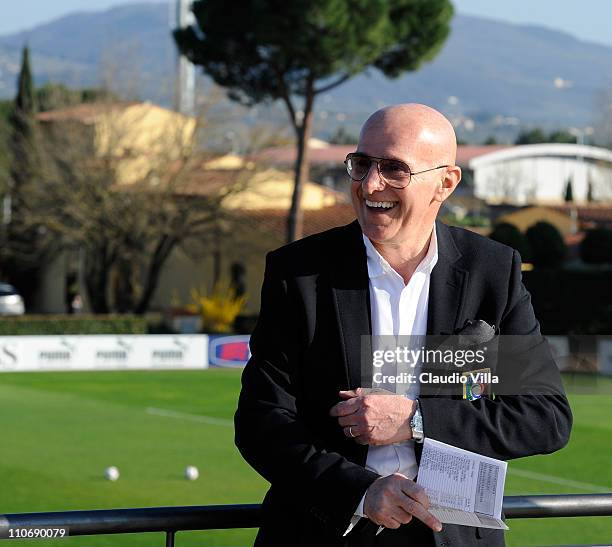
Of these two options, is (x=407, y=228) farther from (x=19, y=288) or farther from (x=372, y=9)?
(x=19, y=288)

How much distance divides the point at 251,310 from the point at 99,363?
17252 mm

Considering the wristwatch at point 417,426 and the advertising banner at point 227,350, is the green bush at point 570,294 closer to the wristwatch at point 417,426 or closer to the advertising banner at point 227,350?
the advertising banner at point 227,350

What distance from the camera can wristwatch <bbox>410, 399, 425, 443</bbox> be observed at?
9.23 feet

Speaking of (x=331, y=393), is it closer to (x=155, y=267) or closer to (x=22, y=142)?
(x=155, y=267)

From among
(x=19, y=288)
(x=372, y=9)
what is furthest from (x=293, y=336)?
(x=19, y=288)

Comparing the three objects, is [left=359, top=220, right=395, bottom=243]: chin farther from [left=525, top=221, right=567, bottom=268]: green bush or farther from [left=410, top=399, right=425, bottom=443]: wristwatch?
[left=525, top=221, right=567, bottom=268]: green bush

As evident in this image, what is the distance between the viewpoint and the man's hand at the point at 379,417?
9.19 ft

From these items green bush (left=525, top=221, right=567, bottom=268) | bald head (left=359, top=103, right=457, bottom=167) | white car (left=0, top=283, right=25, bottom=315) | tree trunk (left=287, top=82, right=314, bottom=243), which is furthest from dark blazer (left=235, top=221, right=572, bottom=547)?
white car (left=0, top=283, right=25, bottom=315)

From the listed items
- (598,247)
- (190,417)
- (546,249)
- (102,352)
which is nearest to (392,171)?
(190,417)

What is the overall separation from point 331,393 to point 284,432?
0.15m

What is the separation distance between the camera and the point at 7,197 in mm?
48281

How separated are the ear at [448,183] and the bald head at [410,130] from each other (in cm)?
5

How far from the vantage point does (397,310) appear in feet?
9.69

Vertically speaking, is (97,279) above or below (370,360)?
below
